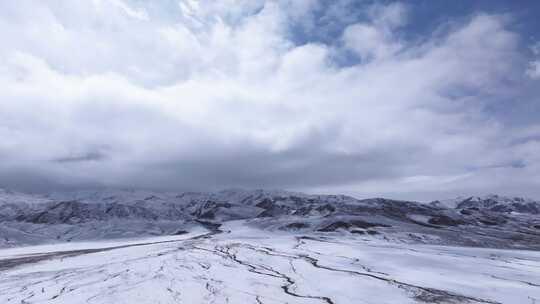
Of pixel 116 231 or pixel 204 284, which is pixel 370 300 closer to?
pixel 204 284

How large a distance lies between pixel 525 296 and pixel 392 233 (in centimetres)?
7232

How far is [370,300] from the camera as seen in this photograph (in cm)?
2123

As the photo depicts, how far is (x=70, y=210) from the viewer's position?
174750 mm

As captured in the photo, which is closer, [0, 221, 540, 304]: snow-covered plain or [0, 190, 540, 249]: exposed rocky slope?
[0, 221, 540, 304]: snow-covered plain

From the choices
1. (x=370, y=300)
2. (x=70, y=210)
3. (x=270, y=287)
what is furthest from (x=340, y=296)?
(x=70, y=210)

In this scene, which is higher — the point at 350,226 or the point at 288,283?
the point at 350,226

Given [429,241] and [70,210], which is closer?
[429,241]

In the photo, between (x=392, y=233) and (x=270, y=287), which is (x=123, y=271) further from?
(x=392, y=233)

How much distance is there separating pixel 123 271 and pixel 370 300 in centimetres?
2235

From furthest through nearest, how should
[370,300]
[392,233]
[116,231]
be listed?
[116,231]
[392,233]
[370,300]

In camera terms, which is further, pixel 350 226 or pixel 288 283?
pixel 350 226

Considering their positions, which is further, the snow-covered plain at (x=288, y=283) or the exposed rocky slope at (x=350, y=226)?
the exposed rocky slope at (x=350, y=226)

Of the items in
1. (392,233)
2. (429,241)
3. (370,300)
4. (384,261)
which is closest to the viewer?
(370,300)

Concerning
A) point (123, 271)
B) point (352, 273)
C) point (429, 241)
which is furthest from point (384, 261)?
point (429, 241)
